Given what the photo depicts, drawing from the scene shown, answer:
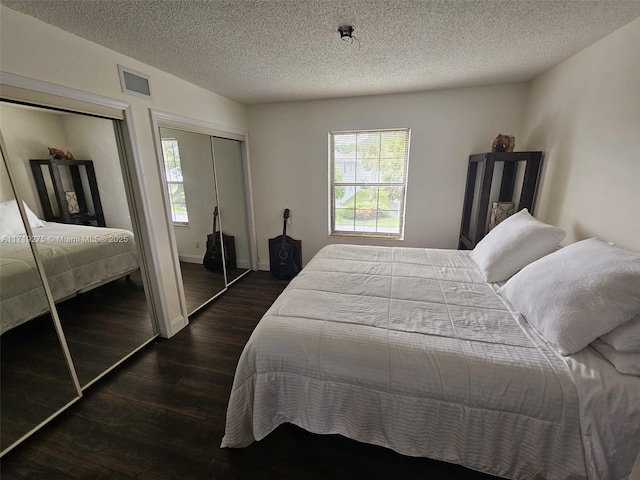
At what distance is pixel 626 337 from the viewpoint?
41.2 inches

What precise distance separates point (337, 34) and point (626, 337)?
84.3 inches

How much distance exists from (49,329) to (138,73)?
6.24 feet

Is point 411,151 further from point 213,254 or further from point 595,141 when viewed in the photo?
point 213,254

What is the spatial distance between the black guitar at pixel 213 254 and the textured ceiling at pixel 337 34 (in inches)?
65.4

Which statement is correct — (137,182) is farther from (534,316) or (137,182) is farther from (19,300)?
(534,316)

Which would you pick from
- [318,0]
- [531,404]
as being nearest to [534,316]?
[531,404]

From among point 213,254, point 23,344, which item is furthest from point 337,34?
point 23,344

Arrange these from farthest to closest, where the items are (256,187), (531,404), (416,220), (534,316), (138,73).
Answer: (256,187)
(416,220)
(138,73)
(534,316)
(531,404)

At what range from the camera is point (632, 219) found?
148 cm

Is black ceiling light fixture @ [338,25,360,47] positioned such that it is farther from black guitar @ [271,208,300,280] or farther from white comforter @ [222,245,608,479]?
black guitar @ [271,208,300,280]

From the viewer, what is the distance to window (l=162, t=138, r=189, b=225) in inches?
94.5

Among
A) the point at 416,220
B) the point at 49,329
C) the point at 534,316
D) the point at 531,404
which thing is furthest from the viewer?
the point at 416,220

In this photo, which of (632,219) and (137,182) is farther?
(137,182)

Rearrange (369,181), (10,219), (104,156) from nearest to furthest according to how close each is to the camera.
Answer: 1. (10,219)
2. (104,156)
3. (369,181)
